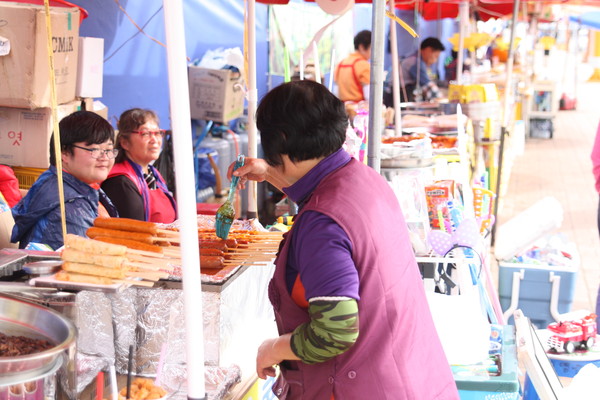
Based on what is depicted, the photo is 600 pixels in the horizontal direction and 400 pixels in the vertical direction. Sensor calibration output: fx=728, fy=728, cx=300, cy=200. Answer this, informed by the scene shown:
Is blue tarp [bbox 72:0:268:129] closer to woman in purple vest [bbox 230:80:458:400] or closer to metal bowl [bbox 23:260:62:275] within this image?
metal bowl [bbox 23:260:62:275]

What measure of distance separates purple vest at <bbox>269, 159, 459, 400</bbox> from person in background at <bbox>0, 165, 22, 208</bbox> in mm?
3000

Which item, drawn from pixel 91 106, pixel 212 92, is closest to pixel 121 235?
pixel 91 106

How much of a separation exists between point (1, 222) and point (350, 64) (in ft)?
17.8

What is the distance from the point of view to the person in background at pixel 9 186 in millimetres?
4426

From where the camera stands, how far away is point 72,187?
3.22m

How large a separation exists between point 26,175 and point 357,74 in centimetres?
440

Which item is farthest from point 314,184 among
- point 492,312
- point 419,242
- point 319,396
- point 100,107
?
point 100,107

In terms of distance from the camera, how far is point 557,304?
4.87 metres

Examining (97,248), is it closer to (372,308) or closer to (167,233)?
(167,233)

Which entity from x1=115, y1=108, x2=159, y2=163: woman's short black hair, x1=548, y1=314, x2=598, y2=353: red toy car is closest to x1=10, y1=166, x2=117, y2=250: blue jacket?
x1=115, y1=108, x2=159, y2=163: woman's short black hair

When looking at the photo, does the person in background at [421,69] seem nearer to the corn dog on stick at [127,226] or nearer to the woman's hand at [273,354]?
the corn dog on stick at [127,226]

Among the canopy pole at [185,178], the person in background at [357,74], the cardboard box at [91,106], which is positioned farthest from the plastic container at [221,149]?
the canopy pole at [185,178]

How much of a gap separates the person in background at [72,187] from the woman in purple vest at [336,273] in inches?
59.5

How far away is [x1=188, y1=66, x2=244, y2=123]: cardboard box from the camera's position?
23.7ft
